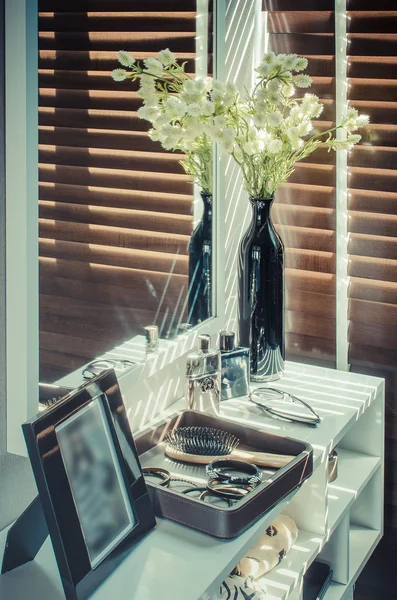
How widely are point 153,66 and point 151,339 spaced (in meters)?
0.55

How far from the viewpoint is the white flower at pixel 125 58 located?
1.38m

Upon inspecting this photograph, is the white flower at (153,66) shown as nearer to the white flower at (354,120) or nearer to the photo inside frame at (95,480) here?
the white flower at (354,120)

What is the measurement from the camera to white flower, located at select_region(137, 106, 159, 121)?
1465 mm

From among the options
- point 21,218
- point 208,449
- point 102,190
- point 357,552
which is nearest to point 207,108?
point 102,190

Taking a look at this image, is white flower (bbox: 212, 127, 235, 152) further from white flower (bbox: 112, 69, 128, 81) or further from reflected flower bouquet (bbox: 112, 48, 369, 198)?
white flower (bbox: 112, 69, 128, 81)

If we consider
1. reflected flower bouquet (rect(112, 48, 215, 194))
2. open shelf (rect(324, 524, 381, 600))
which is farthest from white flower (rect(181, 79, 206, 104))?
open shelf (rect(324, 524, 381, 600))

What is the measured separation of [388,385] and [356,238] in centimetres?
41

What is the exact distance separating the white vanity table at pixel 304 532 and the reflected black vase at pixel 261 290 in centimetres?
11

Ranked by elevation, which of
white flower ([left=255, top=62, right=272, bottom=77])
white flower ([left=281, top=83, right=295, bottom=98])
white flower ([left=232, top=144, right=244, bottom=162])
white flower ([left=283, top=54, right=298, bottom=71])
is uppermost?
white flower ([left=283, top=54, right=298, bottom=71])

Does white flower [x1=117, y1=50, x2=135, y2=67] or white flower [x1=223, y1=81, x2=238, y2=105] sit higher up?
white flower [x1=117, y1=50, x2=135, y2=67]

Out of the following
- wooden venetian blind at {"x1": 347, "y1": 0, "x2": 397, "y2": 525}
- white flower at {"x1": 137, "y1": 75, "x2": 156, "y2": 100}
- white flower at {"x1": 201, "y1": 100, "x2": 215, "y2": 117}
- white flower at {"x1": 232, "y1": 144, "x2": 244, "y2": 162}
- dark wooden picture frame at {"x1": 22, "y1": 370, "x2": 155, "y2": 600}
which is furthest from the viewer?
wooden venetian blind at {"x1": 347, "y1": 0, "x2": 397, "y2": 525}

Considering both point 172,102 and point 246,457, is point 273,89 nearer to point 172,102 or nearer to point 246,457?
point 172,102

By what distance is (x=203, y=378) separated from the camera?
1.57 m

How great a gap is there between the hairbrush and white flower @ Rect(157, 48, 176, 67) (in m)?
0.74
